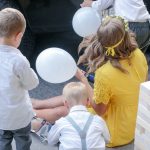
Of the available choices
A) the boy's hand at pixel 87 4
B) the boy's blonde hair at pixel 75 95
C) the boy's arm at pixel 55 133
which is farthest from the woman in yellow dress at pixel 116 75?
the boy's hand at pixel 87 4

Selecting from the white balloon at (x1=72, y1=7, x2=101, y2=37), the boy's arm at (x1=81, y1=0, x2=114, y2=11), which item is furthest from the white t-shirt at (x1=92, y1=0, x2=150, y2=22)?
the white balloon at (x1=72, y1=7, x2=101, y2=37)

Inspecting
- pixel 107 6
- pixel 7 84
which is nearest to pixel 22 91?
pixel 7 84

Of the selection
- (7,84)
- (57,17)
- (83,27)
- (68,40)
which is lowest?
(68,40)

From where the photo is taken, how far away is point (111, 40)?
2.07 metres

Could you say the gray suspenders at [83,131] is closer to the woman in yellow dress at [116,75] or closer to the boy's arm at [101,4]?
the woman in yellow dress at [116,75]

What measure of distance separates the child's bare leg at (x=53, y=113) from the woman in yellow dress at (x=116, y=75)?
0.75 feet

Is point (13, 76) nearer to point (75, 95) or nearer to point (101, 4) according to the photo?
point (75, 95)

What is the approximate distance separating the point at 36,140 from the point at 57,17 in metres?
1.16

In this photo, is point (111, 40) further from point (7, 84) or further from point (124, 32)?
point (7, 84)

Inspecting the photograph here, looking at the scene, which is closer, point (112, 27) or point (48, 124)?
point (112, 27)

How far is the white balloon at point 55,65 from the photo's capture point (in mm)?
2051

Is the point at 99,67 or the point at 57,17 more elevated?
the point at 99,67

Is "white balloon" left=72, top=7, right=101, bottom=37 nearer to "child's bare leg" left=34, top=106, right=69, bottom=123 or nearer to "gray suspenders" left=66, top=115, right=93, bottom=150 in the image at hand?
"child's bare leg" left=34, top=106, right=69, bottom=123

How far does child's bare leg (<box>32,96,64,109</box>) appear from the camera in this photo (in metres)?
2.50
